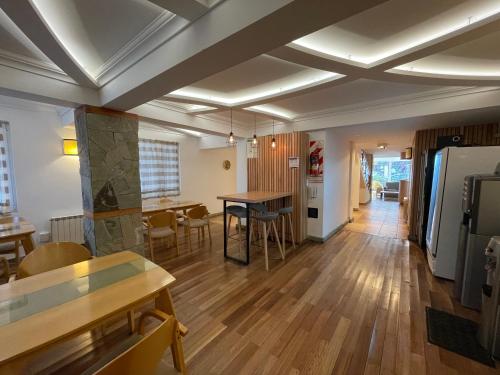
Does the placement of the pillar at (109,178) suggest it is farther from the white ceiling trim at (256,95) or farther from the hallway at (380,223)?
the hallway at (380,223)

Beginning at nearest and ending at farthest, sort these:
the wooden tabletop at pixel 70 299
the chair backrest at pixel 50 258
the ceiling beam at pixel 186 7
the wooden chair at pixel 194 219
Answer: the wooden tabletop at pixel 70 299
the ceiling beam at pixel 186 7
the chair backrest at pixel 50 258
the wooden chair at pixel 194 219

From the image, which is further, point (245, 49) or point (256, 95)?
point (256, 95)

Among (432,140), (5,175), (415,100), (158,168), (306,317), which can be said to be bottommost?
(306,317)

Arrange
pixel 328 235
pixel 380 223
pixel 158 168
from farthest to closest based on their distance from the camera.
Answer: pixel 380 223, pixel 158 168, pixel 328 235

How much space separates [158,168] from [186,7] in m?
4.34

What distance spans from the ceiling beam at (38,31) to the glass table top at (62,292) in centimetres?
158

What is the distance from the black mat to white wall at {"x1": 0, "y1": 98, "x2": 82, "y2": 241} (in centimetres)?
548

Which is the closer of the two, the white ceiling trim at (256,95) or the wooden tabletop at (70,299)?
the wooden tabletop at (70,299)

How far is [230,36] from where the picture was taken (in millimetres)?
1190

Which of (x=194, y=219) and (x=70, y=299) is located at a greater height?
(x=70, y=299)

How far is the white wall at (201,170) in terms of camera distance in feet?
18.4

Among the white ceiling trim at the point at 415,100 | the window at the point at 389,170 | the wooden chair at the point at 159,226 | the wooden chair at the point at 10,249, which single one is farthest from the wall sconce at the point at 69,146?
the window at the point at 389,170

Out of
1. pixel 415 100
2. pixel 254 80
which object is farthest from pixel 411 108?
pixel 254 80

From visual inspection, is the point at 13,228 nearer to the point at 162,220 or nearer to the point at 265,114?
the point at 162,220
